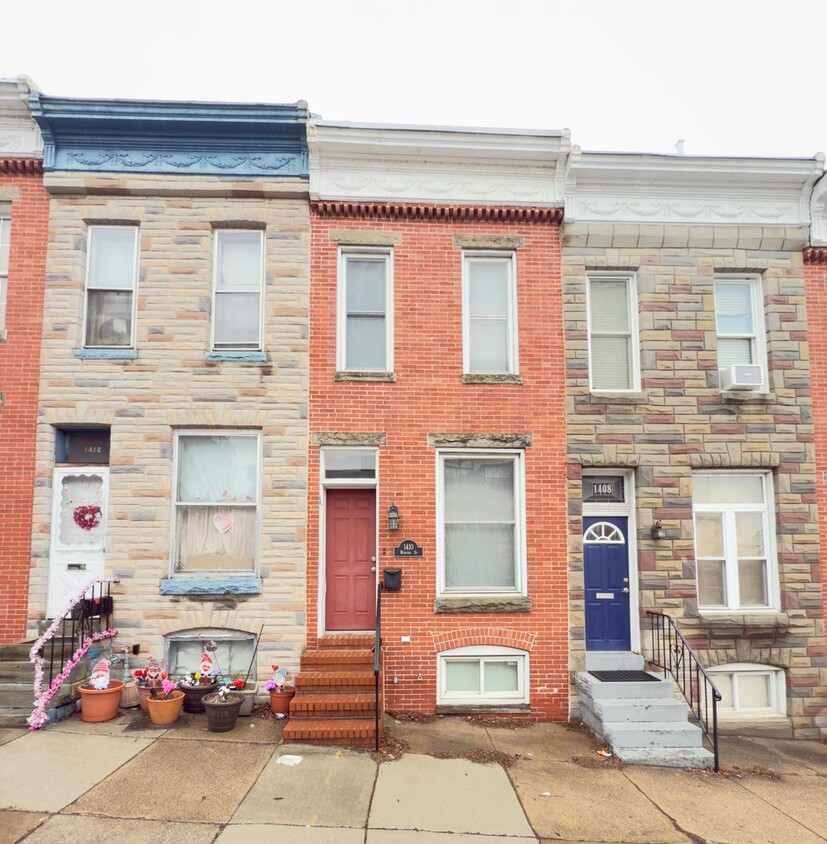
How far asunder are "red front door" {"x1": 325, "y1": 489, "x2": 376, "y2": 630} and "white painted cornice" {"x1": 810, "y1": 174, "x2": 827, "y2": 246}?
7.90 meters

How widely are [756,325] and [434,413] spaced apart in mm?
5271

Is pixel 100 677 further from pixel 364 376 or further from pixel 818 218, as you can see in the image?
pixel 818 218

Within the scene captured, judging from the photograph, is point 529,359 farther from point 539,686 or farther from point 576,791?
point 576,791

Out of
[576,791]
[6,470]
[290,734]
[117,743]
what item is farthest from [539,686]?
[6,470]

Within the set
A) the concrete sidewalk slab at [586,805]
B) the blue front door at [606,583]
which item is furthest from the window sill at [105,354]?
the concrete sidewalk slab at [586,805]

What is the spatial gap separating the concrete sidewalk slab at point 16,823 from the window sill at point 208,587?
3.45 m

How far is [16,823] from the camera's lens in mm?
5281

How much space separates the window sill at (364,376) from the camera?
9328 millimetres

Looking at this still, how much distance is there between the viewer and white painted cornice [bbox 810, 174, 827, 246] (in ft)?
32.7

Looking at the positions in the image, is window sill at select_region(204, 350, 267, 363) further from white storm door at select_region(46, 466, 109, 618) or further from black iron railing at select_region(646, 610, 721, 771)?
black iron railing at select_region(646, 610, 721, 771)

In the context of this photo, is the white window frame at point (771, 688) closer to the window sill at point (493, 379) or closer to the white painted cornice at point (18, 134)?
the window sill at point (493, 379)

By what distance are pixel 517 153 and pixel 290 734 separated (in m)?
8.39

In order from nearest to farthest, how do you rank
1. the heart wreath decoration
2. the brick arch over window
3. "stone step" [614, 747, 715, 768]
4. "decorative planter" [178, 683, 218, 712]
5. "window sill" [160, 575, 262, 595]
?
"stone step" [614, 747, 715, 768] < "decorative planter" [178, 683, 218, 712] < "window sill" [160, 575, 262, 595] < the brick arch over window < the heart wreath decoration

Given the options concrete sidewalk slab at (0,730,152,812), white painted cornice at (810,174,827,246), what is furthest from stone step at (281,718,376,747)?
white painted cornice at (810,174,827,246)
